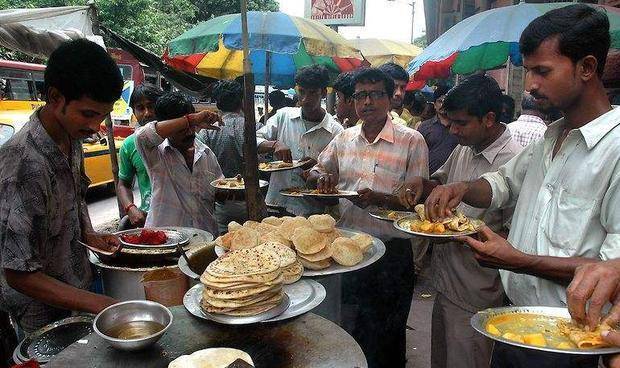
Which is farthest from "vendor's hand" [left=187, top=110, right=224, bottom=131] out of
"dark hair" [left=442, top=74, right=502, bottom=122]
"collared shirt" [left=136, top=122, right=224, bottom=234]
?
"dark hair" [left=442, top=74, right=502, bottom=122]

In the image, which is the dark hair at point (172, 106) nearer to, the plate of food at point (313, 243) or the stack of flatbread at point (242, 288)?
the plate of food at point (313, 243)

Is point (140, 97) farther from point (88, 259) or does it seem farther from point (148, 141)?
point (88, 259)

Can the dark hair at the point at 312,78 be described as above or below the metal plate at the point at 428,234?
above

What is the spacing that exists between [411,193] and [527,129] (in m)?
2.78

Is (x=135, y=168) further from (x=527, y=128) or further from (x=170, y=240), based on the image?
(x=527, y=128)

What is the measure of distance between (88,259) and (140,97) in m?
2.67

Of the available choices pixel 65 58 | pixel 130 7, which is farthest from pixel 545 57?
pixel 130 7

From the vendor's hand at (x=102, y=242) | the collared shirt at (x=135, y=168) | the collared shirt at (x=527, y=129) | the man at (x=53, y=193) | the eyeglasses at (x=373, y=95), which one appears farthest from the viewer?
the collared shirt at (x=527, y=129)

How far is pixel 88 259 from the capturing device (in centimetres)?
248

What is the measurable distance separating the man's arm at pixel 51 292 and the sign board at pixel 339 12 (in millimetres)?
14068

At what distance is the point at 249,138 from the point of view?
2688mm

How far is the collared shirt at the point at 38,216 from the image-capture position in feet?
6.38

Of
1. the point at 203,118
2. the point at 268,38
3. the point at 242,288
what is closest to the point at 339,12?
the point at 268,38

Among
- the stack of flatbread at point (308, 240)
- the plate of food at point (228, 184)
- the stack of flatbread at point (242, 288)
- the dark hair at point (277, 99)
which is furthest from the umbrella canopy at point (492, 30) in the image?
the dark hair at point (277, 99)
